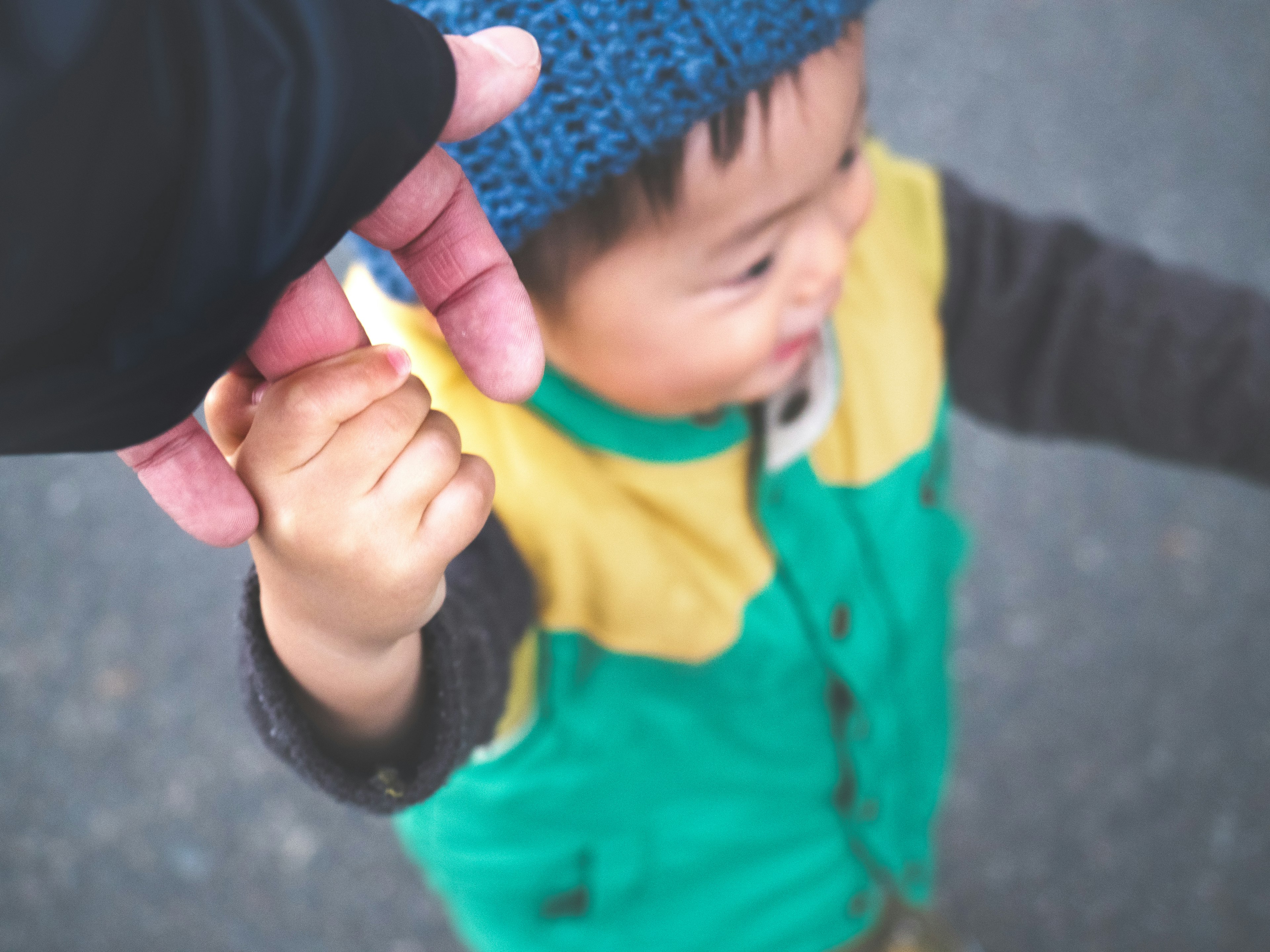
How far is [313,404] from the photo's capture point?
283mm

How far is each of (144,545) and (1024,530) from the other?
2.78 ft

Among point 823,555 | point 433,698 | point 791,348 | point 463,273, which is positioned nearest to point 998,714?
point 823,555

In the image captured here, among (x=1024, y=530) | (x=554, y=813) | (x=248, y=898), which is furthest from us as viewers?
(x=1024, y=530)

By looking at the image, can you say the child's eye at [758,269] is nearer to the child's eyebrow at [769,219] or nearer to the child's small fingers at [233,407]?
the child's eyebrow at [769,219]

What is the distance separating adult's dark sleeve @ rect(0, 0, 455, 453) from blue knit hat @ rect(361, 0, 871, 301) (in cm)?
11

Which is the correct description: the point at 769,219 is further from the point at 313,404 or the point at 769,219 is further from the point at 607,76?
the point at 313,404

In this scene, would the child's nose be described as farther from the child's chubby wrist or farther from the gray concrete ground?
the gray concrete ground

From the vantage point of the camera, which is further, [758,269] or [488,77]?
[758,269]

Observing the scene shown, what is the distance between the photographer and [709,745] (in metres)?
0.62

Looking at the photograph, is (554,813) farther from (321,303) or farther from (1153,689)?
(1153,689)

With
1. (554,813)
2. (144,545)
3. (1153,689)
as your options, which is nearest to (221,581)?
(144,545)

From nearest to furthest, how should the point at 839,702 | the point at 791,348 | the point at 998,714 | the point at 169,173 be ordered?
the point at 169,173 < the point at 791,348 < the point at 839,702 < the point at 998,714

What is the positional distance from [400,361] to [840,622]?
359 mm

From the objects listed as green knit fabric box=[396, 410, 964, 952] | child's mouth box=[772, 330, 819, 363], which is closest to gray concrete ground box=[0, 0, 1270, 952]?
green knit fabric box=[396, 410, 964, 952]
